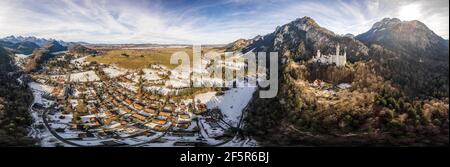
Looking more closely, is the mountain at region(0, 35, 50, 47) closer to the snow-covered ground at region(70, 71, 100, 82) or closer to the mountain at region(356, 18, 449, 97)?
the snow-covered ground at region(70, 71, 100, 82)

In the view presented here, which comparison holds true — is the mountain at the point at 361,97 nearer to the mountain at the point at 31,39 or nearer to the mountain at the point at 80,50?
the mountain at the point at 80,50

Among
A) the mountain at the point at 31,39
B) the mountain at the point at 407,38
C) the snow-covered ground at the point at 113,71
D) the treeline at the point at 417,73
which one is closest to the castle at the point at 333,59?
the mountain at the point at 407,38

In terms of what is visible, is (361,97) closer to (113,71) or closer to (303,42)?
(303,42)

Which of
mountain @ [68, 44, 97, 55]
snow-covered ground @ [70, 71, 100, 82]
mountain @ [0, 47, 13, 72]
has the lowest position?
snow-covered ground @ [70, 71, 100, 82]

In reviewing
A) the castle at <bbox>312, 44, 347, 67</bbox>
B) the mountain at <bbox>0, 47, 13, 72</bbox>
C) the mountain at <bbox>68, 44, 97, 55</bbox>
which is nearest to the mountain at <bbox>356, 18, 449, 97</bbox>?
the castle at <bbox>312, 44, 347, 67</bbox>

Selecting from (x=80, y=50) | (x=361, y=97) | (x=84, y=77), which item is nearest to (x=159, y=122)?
(x=84, y=77)
